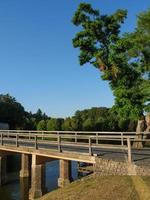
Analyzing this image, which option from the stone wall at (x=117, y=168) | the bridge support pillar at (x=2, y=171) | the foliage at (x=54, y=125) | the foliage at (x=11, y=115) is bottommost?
the bridge support pillar at (x=2, y=171)

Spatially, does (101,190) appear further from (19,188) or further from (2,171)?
(2,171)

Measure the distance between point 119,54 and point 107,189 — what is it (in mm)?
18757

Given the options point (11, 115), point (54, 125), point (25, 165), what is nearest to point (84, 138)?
point (25, 165)

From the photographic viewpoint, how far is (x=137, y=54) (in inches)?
1160

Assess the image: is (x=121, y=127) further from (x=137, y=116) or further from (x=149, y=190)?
(x=149, y=190)

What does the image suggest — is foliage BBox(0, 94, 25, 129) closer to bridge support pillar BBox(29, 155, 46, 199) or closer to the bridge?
the bridge

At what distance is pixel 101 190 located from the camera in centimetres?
1358

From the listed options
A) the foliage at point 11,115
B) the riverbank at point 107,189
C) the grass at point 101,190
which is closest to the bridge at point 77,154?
the riverbank at point 107,189

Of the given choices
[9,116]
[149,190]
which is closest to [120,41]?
[149,190]

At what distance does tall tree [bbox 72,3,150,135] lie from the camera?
1140 inches

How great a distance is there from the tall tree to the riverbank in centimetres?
1430

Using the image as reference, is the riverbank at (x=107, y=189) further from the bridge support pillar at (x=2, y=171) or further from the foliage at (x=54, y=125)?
the foliage at (x=54, y=125)

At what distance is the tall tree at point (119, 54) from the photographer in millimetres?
28953

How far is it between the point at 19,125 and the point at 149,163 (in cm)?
7933
